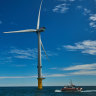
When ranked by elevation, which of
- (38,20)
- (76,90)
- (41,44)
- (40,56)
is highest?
(38,20)

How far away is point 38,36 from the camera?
99.8 m

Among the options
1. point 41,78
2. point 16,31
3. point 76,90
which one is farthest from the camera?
point 76,90

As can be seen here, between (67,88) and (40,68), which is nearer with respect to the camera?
(40,68)

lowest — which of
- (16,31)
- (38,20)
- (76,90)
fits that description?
(76,90)

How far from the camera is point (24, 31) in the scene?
99000 millimetres

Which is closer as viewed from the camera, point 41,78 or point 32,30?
point 41,78

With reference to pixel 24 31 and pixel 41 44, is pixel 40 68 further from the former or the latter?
pixel 24 31

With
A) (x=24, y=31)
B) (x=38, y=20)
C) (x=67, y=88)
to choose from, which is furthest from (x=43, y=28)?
(x=67, y=88)

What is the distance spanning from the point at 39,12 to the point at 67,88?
Result: 93593mm

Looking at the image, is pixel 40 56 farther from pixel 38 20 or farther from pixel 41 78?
pixel 38 20

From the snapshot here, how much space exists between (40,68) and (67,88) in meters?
80.5

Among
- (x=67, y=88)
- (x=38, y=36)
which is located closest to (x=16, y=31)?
(x=38, y=36)

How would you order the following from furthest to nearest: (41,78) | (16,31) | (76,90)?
(76,90) < (16,31) < (41,78)

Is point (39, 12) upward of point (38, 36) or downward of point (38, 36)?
upward
